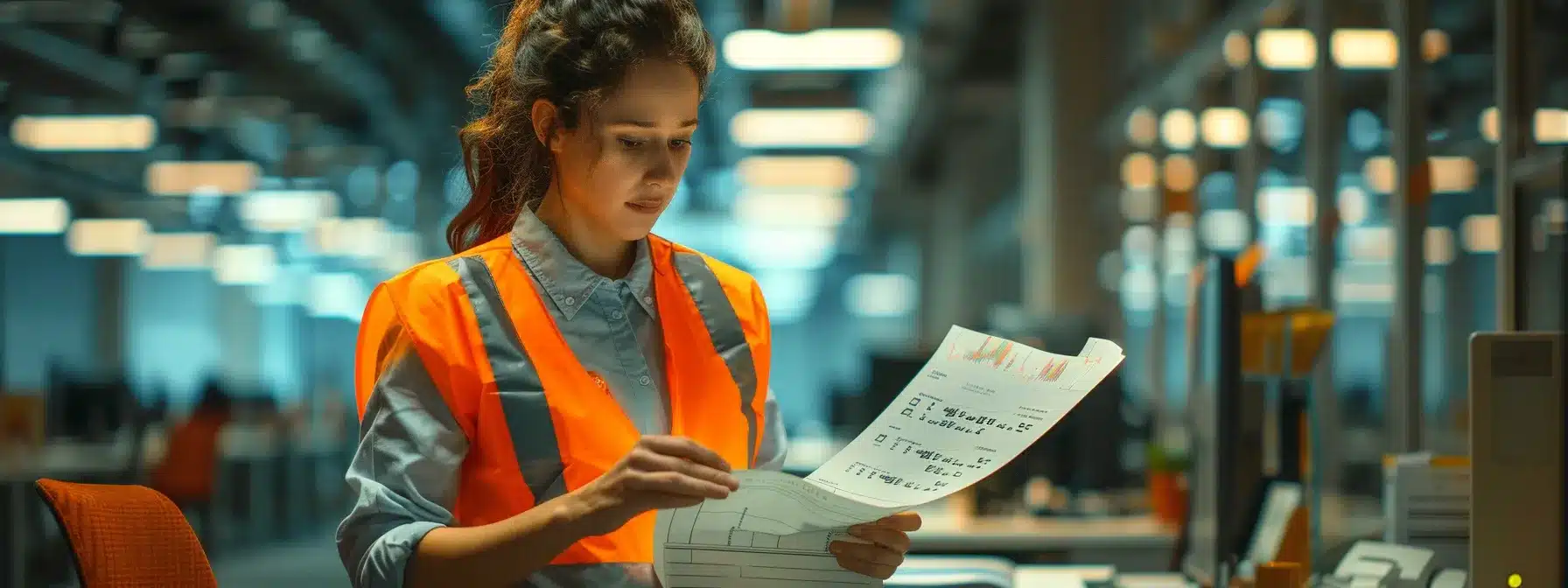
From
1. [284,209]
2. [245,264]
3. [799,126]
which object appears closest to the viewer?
[245,264]

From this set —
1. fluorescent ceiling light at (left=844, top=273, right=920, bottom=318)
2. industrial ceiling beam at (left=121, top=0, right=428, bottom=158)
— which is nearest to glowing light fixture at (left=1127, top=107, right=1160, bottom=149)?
industrial ceiling beam at (left=121, top=0, right=428, bottom=158)

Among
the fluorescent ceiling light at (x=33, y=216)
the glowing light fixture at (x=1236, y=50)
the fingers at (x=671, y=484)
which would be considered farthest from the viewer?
the fluorescent ceiling light at (x=33, y=216)

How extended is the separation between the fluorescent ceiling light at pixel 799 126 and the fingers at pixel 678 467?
35.3 feet

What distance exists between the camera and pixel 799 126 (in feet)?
40.8

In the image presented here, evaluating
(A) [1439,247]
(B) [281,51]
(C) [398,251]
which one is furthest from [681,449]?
(C) [398,251]

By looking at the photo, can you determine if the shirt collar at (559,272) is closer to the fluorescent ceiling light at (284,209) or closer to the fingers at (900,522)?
the fingers at (900,522)

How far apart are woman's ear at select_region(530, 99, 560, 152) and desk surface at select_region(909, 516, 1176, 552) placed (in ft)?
9.43

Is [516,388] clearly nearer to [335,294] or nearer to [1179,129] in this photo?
[1179,129]

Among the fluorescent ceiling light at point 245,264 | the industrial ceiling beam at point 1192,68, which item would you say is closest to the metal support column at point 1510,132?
the industrial ceiling beam at point 1192,68

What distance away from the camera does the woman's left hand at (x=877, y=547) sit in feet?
4.63

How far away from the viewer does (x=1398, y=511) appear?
2197 millimetres

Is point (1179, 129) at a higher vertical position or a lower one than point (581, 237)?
higher

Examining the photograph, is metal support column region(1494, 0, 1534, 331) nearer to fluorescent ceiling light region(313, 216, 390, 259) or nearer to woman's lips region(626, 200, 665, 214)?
woman's lips region(626, 200, 665, 214)

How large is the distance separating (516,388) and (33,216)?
6648mm
